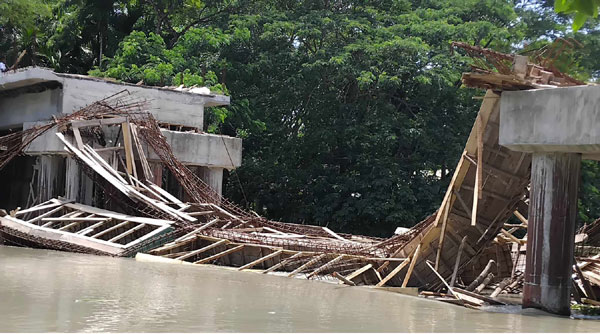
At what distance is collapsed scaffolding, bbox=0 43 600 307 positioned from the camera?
1664 cm

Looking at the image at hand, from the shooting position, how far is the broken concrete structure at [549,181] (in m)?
14.3

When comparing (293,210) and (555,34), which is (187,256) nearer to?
(293,210)

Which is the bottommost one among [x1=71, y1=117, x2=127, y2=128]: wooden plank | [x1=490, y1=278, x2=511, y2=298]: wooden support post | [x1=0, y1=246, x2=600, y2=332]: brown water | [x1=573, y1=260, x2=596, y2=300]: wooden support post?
[x1=0, y1=246, x2=600, y2=332]: brown water

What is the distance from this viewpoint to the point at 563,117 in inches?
558

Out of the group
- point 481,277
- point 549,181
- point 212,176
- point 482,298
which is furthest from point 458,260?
point 212,176

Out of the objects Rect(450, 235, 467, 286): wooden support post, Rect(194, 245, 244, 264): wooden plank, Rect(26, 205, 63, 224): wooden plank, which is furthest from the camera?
Rect(26, 205, 63, 224): wooden plank

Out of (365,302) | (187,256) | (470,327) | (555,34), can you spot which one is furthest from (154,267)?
(555,34)

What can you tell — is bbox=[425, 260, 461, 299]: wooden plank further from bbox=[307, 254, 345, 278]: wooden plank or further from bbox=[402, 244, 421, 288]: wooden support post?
bbox=[307, 254, 345, 278]: wooden plank

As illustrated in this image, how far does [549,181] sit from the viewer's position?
14.8 m

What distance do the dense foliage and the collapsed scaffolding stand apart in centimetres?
755

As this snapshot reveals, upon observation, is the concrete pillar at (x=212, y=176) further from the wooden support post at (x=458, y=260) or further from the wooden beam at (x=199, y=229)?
the wooden support post at (x=458, y=260)

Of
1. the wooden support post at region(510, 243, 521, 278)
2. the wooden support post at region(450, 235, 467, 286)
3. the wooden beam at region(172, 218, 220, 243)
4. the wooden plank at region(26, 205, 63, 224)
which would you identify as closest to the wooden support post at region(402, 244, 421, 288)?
the wooden support post at region(450, 235, 467, 286)

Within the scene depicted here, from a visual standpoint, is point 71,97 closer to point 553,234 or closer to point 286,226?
point 286,226

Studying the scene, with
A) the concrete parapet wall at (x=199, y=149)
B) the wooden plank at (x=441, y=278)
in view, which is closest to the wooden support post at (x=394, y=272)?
the wooden plank at (x=441, y=278)
